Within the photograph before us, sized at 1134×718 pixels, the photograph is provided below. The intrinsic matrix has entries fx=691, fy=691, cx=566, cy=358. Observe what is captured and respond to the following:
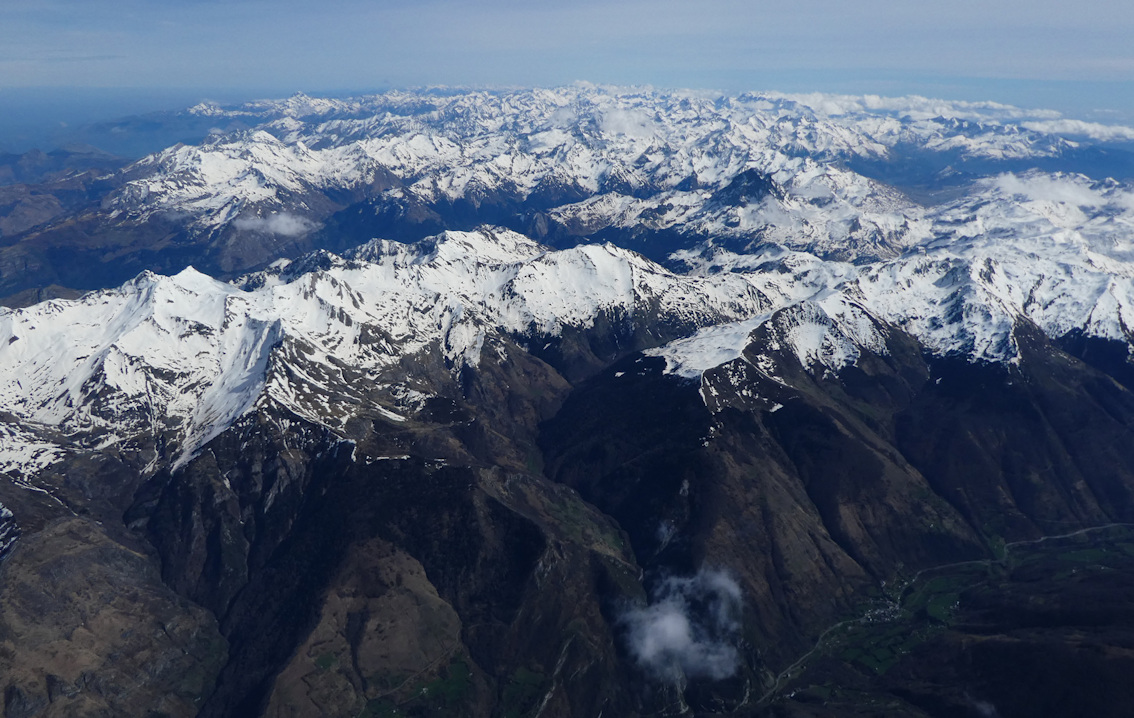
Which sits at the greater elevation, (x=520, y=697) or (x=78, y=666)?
(x=78, y=666)

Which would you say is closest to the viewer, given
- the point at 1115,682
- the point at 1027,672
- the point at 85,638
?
the point at 1115,682

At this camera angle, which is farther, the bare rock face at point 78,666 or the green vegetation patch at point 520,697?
the green vegetation patch at point 520,697

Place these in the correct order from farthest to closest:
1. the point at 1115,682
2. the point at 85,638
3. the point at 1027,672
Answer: the point at 85,638 < the point at 1027,672 < the point at 1115,682

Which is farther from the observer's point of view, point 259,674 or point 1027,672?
point 259,674

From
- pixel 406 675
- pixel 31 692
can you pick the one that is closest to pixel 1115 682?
pixel 406 675

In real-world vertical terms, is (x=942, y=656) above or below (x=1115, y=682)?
below

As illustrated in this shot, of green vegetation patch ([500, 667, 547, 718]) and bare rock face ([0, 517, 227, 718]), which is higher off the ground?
bare rock face ([0, 517, 227, 718])

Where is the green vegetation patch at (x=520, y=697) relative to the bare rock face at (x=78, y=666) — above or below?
below

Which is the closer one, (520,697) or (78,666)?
(78,666)

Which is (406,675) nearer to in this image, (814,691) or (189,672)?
(189,672)

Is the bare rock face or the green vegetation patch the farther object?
the green vegetation patch

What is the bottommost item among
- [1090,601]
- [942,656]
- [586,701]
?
[586,701]
